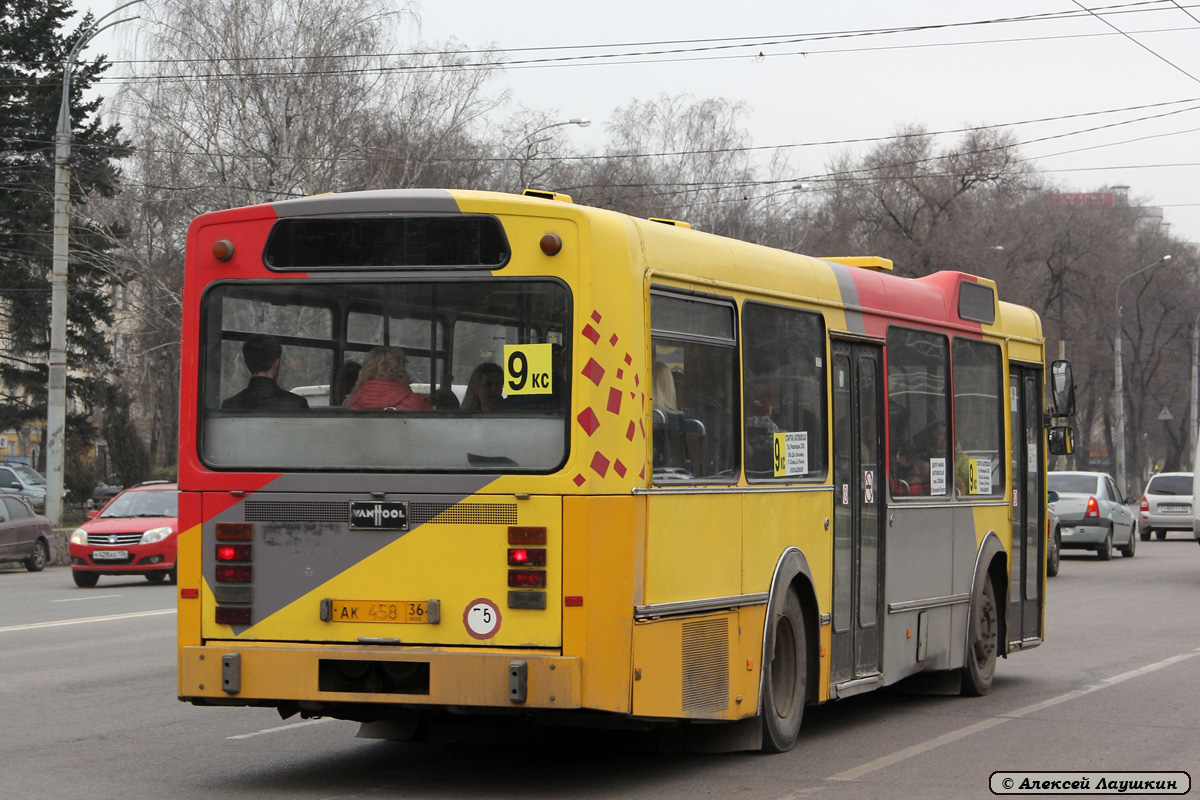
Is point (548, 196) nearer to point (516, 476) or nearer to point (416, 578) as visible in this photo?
point (516, 476)

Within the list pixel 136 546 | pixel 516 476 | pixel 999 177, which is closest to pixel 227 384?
pixel 516 476

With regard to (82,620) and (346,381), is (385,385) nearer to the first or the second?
(346,381)

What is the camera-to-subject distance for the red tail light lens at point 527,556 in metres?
7.00

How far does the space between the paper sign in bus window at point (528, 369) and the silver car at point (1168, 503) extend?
114ft

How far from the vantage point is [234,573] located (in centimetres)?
739

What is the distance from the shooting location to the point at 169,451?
62.0 meters

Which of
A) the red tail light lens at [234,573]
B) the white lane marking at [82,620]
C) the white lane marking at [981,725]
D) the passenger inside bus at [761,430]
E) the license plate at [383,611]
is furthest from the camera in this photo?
the white lane marking at [82,620]

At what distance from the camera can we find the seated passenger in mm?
7176

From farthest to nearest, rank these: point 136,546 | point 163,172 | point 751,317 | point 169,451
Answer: point 169,451 < point 163,172 < point 136,546 < point 751,317

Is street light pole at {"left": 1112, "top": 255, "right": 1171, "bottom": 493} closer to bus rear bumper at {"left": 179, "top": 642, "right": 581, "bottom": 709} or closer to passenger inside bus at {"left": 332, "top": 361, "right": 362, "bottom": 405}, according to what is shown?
passenger inside bus at {"left": 332, "top": 361, "right": 362, "bottom": 405}

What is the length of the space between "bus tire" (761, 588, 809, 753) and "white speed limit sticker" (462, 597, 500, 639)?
6.38 ft

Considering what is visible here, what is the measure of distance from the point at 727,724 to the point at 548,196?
9.95 feet

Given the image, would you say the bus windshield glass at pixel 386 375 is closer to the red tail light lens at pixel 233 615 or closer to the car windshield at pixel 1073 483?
the red tail light lens at pixel 233 615

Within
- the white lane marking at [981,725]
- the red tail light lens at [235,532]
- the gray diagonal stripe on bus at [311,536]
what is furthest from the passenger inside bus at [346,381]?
the white lane marking at [981,725]
